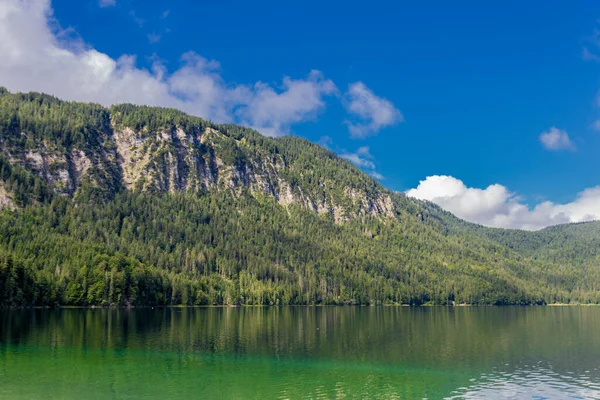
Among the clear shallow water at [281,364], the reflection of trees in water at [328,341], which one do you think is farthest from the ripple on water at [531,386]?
the reflection of trees in water at [328,341]

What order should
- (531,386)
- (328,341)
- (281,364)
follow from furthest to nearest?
(328,341), (281,364), (531,386)

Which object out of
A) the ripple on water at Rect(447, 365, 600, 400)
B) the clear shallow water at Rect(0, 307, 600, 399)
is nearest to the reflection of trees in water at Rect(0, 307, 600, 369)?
the clear shallow water at Rect(0, 307, 600, 399)

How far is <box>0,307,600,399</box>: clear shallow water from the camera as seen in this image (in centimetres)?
4434

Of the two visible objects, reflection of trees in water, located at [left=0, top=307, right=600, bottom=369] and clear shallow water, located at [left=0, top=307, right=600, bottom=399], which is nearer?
clear shallow water, located at [left=0, top=307, right=600, bottom=399]

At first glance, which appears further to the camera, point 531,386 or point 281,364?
point 281,364

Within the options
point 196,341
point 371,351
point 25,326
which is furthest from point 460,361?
point 25,326

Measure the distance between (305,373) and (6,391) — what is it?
1095 inches

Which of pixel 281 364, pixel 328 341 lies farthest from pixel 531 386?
pixel 328 341

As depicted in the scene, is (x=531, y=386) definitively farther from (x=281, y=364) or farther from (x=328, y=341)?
(x=328, y=341)

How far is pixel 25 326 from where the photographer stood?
88.4m

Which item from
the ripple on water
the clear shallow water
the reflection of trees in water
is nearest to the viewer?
the clear shallow water

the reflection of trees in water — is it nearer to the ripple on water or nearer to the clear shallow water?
the clear shallow water

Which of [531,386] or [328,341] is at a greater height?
[531,386]

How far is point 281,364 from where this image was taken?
190 feet
